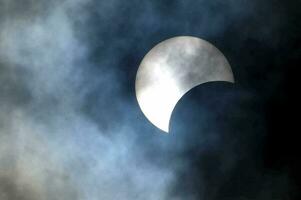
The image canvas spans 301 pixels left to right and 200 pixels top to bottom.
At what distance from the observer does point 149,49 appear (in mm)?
4113

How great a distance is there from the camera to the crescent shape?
13.2ft

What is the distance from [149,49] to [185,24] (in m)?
0.40

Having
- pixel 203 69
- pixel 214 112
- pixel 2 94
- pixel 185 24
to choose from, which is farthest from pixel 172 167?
pixel 2 94

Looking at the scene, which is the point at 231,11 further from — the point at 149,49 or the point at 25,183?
the point at 25,183

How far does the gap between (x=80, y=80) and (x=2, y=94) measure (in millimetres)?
751

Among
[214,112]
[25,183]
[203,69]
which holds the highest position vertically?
[203,69]

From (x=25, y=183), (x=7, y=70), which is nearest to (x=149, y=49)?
(x=7, y=70)

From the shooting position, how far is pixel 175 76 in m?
4.02

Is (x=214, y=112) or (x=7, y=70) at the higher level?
(x=7, y=70)

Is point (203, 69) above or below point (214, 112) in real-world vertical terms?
above

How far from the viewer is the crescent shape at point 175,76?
4.02m

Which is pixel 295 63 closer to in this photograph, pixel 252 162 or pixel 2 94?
pixel 252 162

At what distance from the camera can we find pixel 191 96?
404 cm

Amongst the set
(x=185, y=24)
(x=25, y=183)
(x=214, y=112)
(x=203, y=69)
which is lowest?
(x=25, y=183)
